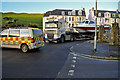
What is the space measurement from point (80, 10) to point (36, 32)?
1564 inches

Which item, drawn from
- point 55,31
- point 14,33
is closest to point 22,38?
point 14,33

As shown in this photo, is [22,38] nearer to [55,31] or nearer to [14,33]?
[14,33]

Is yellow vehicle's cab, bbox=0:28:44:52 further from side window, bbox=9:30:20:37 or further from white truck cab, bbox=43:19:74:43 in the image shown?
white truck cab, bbox=43:19:74:43

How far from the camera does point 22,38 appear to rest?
34.2ft

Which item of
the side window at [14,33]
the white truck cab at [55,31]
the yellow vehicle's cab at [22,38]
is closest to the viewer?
the yellow vehicle's cab at [22,38]

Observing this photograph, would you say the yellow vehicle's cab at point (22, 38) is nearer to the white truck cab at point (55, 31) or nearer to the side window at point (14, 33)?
the side window at point (14, 33)

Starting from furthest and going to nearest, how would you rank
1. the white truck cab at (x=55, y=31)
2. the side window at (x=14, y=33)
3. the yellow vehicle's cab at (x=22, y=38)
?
the white truck cab at (x=55, y=31), the side window at (x=14, y=33), the yellow vehicle's cab at (x=22, y=38)

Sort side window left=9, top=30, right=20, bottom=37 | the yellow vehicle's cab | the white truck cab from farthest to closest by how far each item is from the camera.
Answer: the white truck cab → side window left=9, top=30, right=20, bottom=37 → the yellow vehicle's cab

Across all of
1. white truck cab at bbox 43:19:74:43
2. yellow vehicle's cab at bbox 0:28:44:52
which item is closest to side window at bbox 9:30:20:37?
yellow vehicle's cab at bbox 0:28:44:52

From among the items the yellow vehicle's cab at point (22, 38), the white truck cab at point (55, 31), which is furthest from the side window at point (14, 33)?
the white truck cab at point (55, 31)

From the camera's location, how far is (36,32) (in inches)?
422

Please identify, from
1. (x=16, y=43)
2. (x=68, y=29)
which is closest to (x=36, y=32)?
(x=16, y=43)

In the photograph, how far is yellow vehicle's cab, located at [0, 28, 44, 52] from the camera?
405 inches

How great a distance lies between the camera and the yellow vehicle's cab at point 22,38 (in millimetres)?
10281
